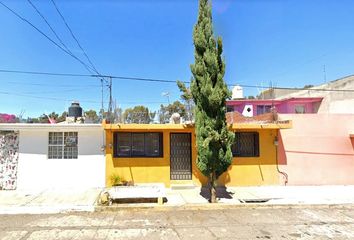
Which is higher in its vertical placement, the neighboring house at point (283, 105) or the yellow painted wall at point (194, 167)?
the neighboring house at point (283, 105)

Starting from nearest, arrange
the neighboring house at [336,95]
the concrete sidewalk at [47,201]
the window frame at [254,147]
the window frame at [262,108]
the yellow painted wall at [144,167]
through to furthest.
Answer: the concrete sidewalk at [47,201] < the yellow painted wall at [144,167] < the window frame at [254,147] < the neighboring house at [336,95] < the window frame at [262,108]

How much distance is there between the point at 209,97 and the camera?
934cm

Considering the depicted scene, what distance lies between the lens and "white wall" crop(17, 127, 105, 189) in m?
12.0

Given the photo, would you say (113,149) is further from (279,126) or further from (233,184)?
(279,126)

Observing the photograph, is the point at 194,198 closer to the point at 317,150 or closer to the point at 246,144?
the point at 246,144

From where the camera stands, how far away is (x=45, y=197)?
10406mm

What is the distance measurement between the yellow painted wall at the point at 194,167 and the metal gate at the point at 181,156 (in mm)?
219

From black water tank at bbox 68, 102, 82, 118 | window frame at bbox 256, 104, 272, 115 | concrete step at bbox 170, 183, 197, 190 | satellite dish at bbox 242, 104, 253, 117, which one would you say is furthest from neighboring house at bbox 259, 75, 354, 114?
black water tank at bbox 68, 102, 82, 118

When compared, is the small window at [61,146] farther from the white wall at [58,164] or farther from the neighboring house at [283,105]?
the neighboring house at [283,105]

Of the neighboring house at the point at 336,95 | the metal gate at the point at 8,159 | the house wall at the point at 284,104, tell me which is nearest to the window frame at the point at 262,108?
the house wall at the point at 284,104

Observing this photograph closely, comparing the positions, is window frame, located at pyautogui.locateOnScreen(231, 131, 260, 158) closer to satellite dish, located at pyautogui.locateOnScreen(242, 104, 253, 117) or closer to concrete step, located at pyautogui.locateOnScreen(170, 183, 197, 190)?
concrete step, located at pyautogui.locateOnScreen(170, 183, 197, 190)

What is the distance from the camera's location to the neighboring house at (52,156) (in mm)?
11945

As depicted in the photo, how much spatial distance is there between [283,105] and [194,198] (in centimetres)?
1896

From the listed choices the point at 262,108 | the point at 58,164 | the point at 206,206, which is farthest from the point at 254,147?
the point at 262,108
